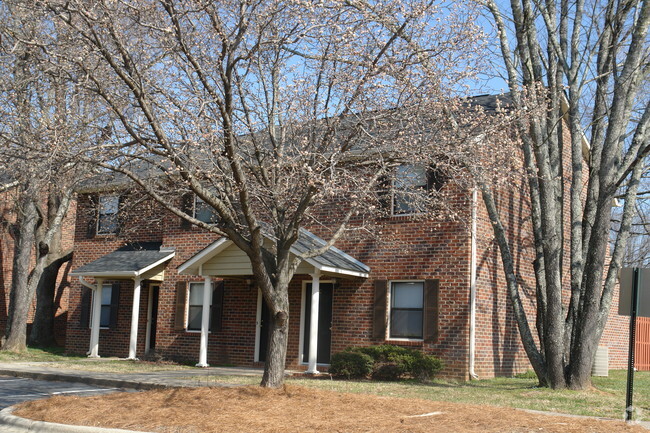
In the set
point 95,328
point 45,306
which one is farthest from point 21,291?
point 45,306

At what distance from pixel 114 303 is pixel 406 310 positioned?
9.81 metres

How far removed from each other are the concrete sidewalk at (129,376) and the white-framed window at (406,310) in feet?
11.1

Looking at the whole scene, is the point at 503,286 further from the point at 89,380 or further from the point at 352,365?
the point at 89,380

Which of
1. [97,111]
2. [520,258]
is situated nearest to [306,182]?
[97,111]

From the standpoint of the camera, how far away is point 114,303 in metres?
22.9

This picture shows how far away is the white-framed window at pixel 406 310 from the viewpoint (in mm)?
17453

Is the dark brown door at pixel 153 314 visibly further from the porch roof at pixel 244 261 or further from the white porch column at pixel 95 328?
the porch roof at pixel 244 261

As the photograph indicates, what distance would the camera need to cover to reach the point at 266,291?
11117mm

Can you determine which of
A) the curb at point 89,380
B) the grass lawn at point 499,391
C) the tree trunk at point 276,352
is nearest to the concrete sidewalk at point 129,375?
the curb at point 89,380

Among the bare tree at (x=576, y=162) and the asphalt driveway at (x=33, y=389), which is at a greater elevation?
the bare tree at (x=576, y=162)

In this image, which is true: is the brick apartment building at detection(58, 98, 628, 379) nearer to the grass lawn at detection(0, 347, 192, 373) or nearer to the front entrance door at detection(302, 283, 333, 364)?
the front entrance door at detection(302, 283, 333, 364)

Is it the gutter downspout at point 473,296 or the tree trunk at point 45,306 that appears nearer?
the gutter downspout at point 473,296

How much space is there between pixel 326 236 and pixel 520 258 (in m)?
4.83

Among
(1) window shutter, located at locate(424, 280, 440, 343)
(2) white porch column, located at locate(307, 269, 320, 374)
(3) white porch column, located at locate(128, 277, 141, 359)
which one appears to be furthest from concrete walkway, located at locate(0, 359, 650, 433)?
(1) window shutter, located at locate(424, 280, 440, 343)
